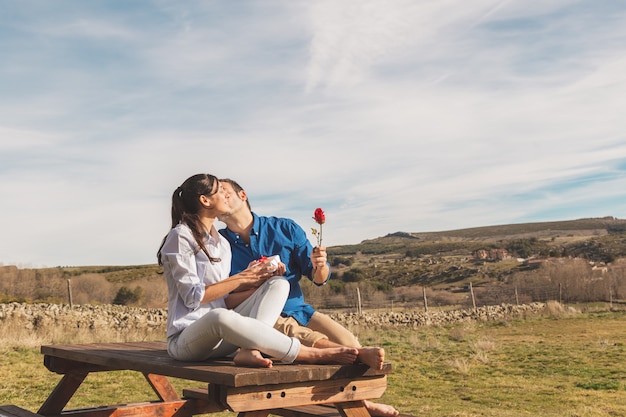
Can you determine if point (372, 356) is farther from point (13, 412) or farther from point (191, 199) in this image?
point (13, 412)

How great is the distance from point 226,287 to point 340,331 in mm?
847

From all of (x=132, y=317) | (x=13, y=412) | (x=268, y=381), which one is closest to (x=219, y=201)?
(x=268, y=381)

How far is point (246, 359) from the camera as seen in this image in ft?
10.2

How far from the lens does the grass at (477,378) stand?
8375 mm

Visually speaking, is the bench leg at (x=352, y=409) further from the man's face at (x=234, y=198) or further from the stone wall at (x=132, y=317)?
the stone wall at (x=132, y=317)

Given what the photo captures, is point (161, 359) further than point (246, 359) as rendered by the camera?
Yes

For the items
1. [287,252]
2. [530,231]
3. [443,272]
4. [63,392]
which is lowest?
[443,272]

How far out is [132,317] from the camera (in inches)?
729

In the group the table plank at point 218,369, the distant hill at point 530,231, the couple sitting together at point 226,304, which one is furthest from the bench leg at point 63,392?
the distant hill at point 530,231

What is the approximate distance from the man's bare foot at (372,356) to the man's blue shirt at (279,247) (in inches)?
43.0

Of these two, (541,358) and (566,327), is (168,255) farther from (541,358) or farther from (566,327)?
(566,327)

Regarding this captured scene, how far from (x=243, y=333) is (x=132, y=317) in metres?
16.1

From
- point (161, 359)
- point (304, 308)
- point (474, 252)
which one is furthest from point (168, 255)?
point (474, 252)

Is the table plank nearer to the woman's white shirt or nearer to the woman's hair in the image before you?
the woman's white shirt
